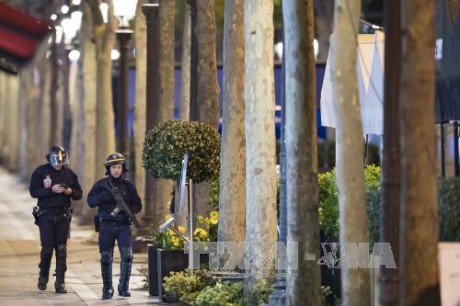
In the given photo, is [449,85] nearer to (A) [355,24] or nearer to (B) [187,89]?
(A) [355,24]

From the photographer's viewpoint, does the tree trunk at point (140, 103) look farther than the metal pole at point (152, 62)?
Yes

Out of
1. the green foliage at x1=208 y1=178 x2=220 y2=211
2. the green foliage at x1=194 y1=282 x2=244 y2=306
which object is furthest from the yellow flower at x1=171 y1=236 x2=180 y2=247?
the green foliage at x1=194 y1=282 x2=244 y2=306

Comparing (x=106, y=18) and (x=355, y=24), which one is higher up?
(x=106, y=18)

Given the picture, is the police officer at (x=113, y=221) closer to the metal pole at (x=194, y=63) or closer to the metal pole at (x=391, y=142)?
the metal pole at (x=194, y=63)

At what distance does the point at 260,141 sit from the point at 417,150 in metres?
4.99

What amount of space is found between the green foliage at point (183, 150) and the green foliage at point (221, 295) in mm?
2182

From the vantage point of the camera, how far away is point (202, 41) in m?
20.2

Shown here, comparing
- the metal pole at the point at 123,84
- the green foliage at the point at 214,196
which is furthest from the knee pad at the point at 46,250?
the metal pole at the point at 123,84

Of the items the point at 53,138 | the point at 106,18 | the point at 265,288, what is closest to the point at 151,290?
the point at 265,288

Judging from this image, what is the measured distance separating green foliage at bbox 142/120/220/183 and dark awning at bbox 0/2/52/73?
13.6 feet

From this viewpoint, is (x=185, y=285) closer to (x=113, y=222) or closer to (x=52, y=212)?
(x=113, y=222)

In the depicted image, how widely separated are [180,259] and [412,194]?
7.73 meters

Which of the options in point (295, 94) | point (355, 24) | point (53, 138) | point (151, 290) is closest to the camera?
point (355, 24)

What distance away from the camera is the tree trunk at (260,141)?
52.6 feet
